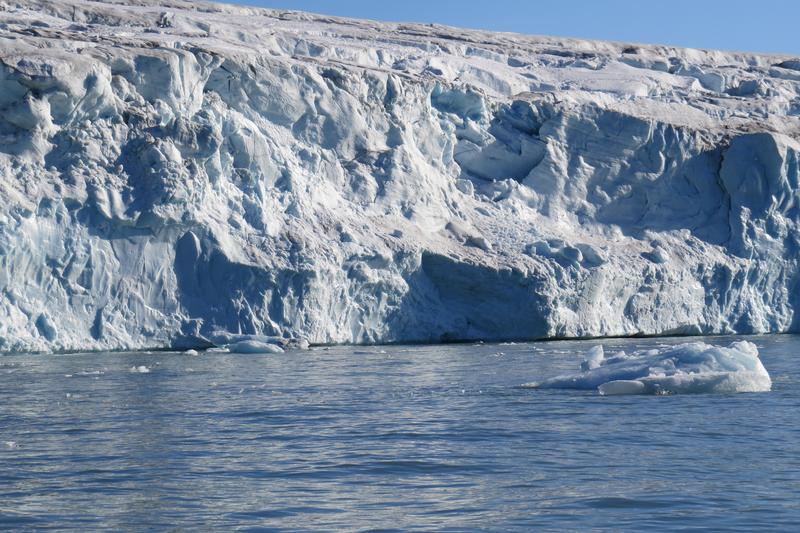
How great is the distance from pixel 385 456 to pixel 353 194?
13.7 metres

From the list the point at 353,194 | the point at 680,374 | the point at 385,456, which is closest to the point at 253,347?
the point at 353,194

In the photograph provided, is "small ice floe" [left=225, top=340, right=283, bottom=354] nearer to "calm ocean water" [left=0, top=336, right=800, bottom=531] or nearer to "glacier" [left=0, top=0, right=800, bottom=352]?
"glacier" [left=0, top=0, right=800, bottom=352]

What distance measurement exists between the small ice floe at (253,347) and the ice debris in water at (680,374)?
21.5ft

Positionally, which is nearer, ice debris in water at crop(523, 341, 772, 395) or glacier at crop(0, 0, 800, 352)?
ice debris in water at crop(523, 341, 772, 395)

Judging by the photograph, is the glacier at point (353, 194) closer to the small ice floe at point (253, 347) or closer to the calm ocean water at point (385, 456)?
the small ice floe at point (253, 347)

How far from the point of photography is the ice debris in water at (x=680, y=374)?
10641 mm

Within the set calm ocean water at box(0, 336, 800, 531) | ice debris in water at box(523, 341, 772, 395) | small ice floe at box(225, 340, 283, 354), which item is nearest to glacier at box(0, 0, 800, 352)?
small ice floe at box(225, 340, 283, 354)

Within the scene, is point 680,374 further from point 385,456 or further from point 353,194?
point 353,194

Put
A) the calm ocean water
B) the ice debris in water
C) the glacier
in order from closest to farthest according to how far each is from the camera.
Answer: the calm ocean water
the ice debris in water
the glacier

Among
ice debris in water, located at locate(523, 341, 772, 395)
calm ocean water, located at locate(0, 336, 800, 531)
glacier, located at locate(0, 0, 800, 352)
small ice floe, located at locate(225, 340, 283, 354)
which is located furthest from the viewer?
small ice floe, located at locate(225, 340, 283, 354)

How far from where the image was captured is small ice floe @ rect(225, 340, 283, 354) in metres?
17.1

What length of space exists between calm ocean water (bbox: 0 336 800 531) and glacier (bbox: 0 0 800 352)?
4.92 metres

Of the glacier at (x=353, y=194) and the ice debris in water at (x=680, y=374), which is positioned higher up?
the glacier at (x=353, y=194)

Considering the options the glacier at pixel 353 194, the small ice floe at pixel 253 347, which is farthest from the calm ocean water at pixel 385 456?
the glacier at pixel 353 194
